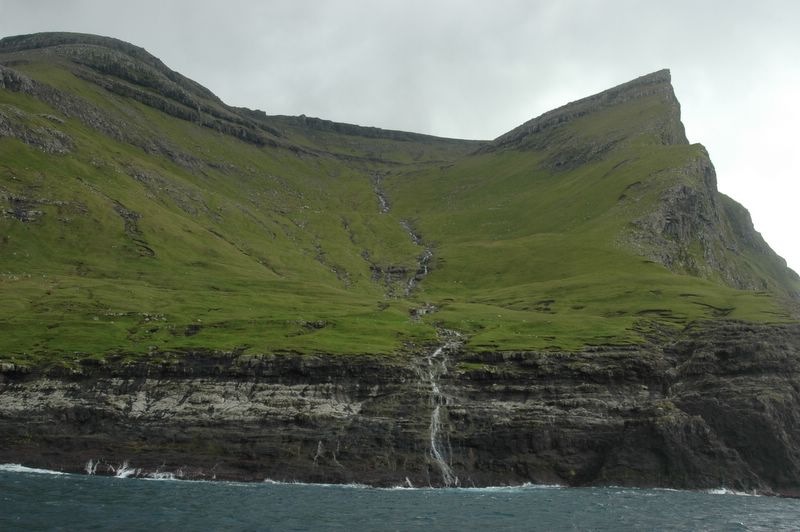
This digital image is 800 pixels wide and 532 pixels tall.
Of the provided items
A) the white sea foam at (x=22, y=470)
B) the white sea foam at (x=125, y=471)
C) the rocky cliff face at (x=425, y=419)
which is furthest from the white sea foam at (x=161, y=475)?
the white sea foam at (x=22, y=470)

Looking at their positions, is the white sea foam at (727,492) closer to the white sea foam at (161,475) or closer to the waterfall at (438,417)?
the waterfall at (438,417)

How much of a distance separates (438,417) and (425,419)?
6.28 ft

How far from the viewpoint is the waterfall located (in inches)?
3211

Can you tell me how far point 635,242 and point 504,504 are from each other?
13784cm

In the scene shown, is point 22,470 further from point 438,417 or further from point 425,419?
point 438,417

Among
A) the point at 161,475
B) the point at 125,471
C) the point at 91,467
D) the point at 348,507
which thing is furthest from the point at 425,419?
the point at 91,467

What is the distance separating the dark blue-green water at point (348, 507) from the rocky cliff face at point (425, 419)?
5233 millimetres

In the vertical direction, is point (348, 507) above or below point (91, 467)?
above

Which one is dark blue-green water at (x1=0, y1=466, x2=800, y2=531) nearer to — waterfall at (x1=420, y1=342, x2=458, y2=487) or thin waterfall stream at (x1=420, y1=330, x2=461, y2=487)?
waterfall at (x1=420, y1=342, x2=458, y2=487)

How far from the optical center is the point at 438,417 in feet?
287

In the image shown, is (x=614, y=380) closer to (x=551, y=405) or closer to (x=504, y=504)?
(x=551, y=405)

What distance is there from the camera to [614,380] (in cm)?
9331

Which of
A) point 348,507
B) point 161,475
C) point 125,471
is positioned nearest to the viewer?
point 348,507

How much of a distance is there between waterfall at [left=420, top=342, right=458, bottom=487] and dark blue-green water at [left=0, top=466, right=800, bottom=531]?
4766mm
